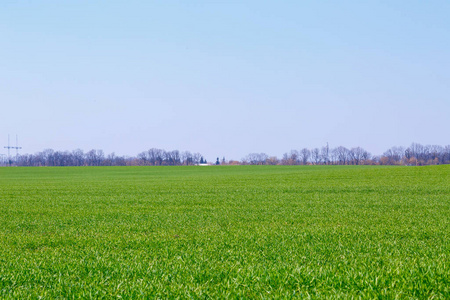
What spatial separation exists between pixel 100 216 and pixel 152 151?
174 m

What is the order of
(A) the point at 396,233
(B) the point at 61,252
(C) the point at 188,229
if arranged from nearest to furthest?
1. (B) the point at 61,252
2. (A) the point at 396,233
3. (C) the point at 188,229

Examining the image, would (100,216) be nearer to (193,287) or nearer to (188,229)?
(188,229)

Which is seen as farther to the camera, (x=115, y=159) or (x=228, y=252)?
(x=115, y=159)

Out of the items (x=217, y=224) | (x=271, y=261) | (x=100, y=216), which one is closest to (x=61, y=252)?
(x=271, y=261)

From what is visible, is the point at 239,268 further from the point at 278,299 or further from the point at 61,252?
the point at 61,252

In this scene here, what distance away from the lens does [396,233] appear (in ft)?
33.5

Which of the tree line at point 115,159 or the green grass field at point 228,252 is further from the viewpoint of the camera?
the tree line at point 115,159

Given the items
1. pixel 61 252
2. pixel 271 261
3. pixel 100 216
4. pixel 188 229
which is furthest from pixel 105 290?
pixel 100 216

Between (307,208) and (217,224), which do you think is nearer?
(217,224)

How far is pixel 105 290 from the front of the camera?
5.21 m

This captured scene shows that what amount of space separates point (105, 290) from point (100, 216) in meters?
10.3

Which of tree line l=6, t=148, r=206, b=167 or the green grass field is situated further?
tree line l=6, t=148, r=206, b=167

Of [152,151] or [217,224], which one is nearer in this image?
[217,224]

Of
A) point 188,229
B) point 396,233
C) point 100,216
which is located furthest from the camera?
point 100,216
